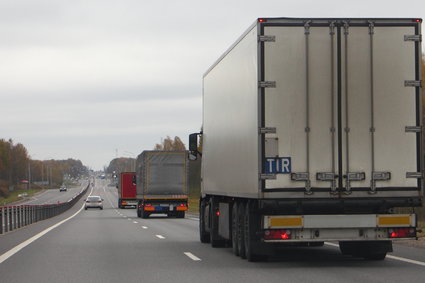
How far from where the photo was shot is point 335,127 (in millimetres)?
12672

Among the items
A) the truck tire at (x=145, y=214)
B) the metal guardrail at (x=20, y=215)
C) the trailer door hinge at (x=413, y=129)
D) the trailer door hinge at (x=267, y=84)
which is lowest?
the truck tire at (x=145, y=214)

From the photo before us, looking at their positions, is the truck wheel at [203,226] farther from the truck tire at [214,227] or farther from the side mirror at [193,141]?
the truck tire at [214,227]

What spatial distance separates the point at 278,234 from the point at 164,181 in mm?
29544

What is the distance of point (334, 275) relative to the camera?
1185cm

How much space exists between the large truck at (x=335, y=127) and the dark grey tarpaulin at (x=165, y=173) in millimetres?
28899

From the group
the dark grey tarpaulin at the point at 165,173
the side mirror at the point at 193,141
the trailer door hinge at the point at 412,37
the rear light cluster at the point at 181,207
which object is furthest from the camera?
the rear light cluster at the point at 181,207

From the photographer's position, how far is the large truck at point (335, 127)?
12586mm

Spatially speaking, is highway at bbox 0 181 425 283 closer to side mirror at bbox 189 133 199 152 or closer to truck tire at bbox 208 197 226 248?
truck tire at bbox 208 197 226 248

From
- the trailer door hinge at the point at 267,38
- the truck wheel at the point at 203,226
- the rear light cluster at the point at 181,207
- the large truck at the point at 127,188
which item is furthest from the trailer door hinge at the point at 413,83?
the large truck at the point at 127,188

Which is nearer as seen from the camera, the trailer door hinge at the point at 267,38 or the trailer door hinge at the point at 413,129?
the trailer door hinge at the point at 267,38

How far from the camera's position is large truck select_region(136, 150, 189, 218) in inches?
1651

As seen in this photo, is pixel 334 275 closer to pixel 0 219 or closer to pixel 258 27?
pixel 258 27

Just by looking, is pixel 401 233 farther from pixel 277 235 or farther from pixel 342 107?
pixel 342 107

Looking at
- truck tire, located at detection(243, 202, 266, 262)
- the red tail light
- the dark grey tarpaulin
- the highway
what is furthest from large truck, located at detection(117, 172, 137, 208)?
the red tail light
